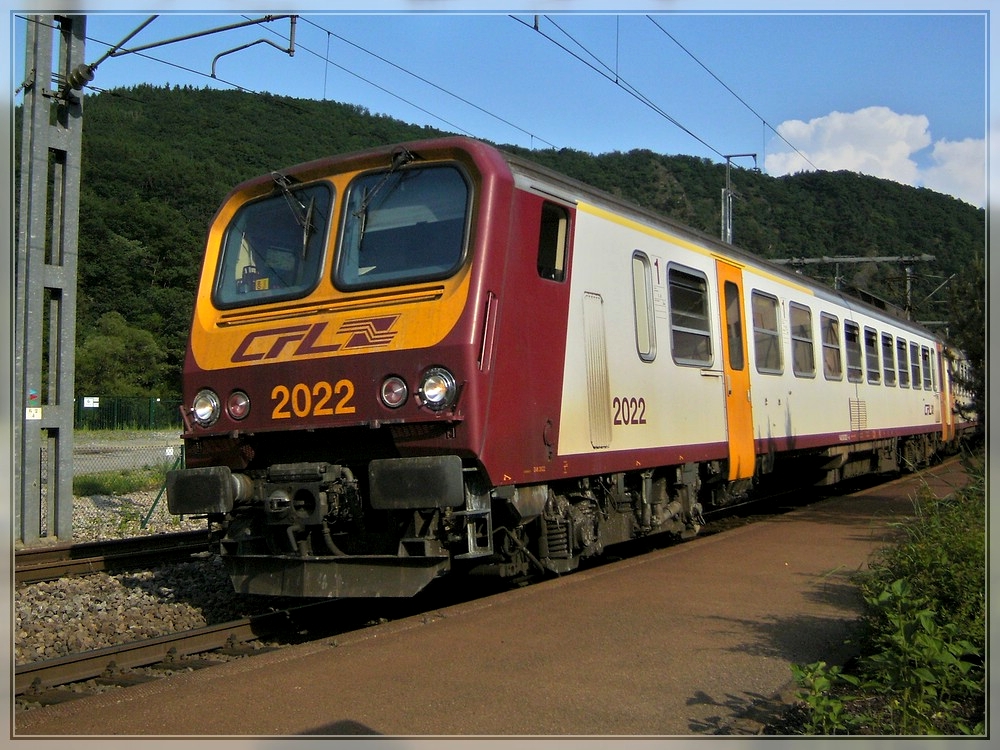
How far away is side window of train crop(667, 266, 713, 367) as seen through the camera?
8.41m

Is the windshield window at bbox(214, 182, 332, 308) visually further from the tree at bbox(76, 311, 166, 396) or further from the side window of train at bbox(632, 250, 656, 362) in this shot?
the tree at bbox(76, 311, 166, 396)

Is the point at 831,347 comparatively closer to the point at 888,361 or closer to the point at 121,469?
the point at 888,361

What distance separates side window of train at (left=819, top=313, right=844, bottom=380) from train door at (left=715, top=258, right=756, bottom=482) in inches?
124

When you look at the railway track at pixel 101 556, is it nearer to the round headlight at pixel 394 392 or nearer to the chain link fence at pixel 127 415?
the round headlight at pixel 394 392

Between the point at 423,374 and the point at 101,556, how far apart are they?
15.8ft

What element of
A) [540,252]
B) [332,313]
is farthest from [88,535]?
[540,252]

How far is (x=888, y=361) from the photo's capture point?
16078mm

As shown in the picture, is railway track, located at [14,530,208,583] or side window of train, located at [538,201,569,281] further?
railway track, located at [14,530,208,583]

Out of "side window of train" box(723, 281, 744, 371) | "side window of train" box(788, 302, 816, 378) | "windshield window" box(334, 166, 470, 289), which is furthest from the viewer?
"side window of train" box(788, 302, 816, 378)

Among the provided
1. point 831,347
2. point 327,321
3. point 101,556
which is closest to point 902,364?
point 831,347

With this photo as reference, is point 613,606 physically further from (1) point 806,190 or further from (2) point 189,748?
(1) point 806,190

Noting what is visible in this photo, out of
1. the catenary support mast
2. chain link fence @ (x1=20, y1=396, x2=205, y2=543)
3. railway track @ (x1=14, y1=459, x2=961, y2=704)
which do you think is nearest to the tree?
chain link fence @ (x1=20, y1=396, x2=205, y2=543)

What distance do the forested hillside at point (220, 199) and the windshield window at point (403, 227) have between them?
13.1 m

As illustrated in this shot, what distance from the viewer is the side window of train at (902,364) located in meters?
16.8
